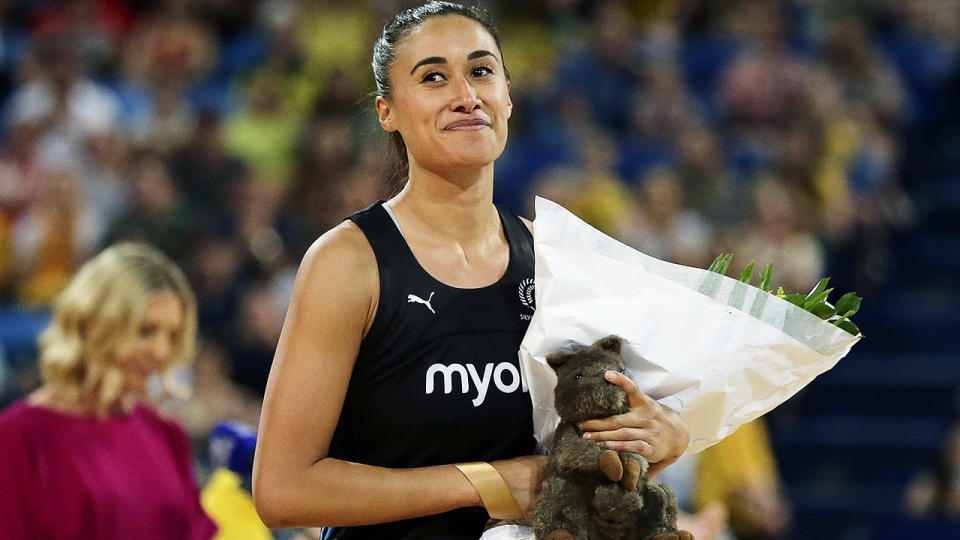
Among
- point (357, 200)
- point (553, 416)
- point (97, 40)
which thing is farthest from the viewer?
point (97, 40)

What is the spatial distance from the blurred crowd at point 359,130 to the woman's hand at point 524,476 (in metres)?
3.45

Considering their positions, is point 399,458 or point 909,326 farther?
point 909,326

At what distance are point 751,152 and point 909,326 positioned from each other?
1311 millimetres

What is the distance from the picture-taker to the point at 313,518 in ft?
6.12

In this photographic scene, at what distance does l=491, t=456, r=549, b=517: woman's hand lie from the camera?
191 centimetres

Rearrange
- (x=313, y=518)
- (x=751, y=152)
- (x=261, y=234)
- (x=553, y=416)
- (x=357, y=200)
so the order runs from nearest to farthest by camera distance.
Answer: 1. (x=313, y=518)
2. (x=553, y=416)
3. (x=357, y=200)
4. (x=261, y=234)
5. (x=751, y=152)

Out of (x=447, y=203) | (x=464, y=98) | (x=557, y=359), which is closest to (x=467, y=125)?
(x=464, y=98)

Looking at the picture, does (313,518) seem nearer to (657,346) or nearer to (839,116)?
(657,346)

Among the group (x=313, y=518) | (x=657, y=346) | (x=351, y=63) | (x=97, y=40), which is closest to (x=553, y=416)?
(x=657, y=346)

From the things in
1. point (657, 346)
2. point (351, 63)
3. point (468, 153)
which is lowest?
point (657, 346)

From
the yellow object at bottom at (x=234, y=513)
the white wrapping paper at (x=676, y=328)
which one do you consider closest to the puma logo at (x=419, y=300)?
the white wrapping paper at (x=676, y=328)

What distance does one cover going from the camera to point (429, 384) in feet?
6.38

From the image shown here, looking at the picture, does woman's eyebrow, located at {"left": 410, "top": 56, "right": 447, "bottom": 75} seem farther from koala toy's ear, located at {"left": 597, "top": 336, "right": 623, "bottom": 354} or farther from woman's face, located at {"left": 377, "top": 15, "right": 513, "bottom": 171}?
koala toy's ear, located at {"left": 597, "top": 336, "right": 623, "bottom": 354}

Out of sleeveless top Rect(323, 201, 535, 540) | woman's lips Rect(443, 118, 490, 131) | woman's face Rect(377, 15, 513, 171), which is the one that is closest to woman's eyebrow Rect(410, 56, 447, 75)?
woman's face Rect(377, 15, 513, 171)
